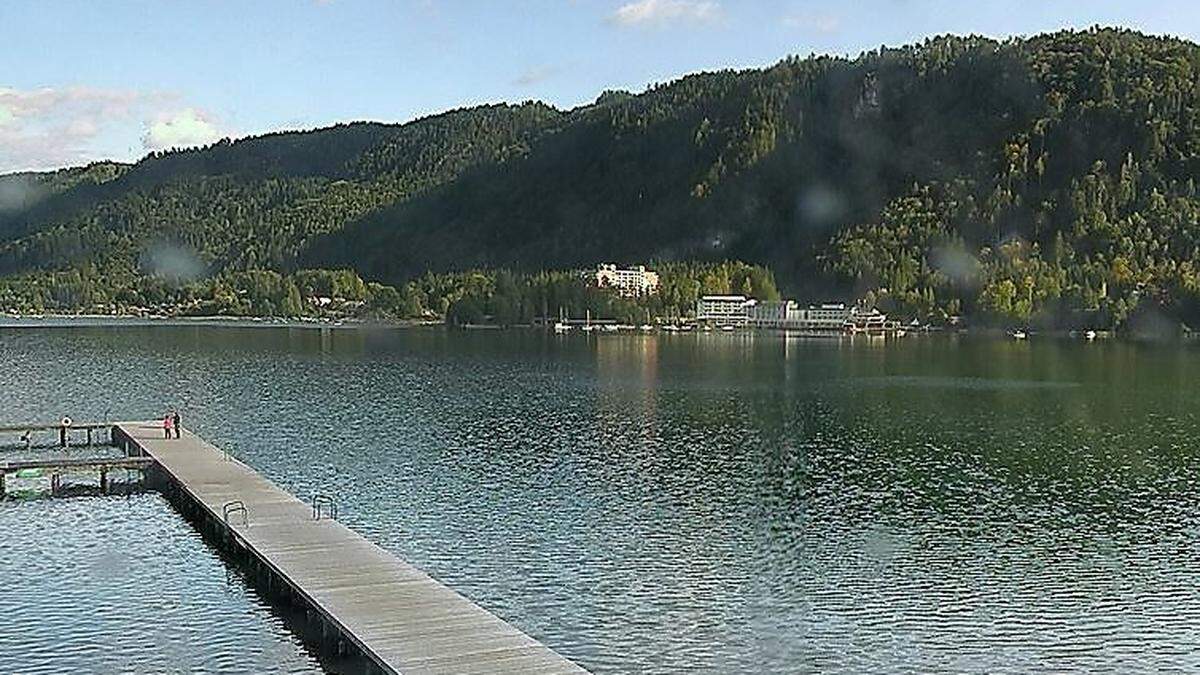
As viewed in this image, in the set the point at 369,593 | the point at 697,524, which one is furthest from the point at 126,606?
the point at 697,524

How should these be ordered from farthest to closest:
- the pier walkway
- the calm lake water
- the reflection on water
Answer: the calm lake water < the reflection on water < the pier walkway

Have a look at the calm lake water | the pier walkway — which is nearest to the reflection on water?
the calm lake water

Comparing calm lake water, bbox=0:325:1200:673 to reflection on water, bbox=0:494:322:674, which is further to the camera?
calm lake water, bbox=0:325:1200:673

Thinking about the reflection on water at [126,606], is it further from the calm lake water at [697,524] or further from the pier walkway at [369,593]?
the pier walkway at [369,593]

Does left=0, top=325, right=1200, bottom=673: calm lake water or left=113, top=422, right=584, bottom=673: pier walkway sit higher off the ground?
left=113, top=422, right=584, bottom=673: pier walkway

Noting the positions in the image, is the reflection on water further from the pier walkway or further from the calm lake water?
the pier walkway

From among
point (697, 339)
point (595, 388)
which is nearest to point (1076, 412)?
point (595, 388)

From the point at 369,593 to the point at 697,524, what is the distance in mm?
15516

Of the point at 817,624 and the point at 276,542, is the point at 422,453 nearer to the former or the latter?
the point at 276,542

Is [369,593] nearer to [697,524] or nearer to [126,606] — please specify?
[126,606]

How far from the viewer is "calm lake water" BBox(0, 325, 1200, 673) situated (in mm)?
30719

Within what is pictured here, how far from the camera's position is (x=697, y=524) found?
1710 inches

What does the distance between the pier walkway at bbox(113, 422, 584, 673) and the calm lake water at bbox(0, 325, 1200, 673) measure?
129 centimetres

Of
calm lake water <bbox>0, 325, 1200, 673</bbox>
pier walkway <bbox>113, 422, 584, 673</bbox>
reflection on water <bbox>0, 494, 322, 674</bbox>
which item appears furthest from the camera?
calm lake water <bbox>0, 325, 1200, 673</bbox>
